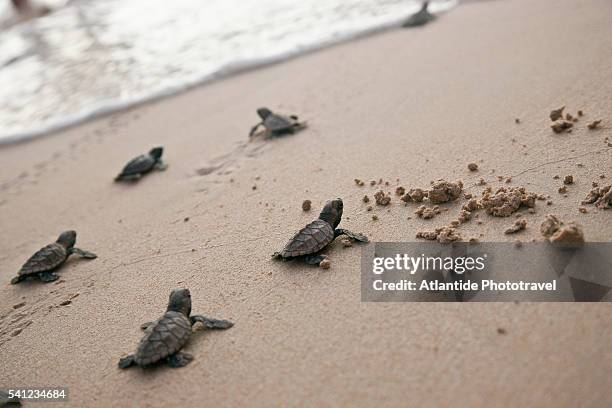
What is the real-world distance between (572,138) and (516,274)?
119 cm

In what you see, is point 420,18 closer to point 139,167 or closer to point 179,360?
point 139,167

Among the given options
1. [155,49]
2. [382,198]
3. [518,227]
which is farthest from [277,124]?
[155,49]

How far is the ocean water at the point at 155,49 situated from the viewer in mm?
5934

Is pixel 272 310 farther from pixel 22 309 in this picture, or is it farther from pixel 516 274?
pixel 22 309

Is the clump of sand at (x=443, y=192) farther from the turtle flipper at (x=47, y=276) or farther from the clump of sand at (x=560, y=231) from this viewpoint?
the turtle flipper at (x=47, y=276)

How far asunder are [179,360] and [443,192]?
1.45 meters

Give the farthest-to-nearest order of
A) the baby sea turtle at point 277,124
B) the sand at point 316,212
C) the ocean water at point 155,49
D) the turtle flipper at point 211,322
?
the ocean water at point 155,49, the baby sea turtle at point 277,124, the turtle flipper at point 211,322, the sand at point 316,212

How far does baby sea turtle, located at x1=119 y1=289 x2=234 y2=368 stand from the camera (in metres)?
1.99

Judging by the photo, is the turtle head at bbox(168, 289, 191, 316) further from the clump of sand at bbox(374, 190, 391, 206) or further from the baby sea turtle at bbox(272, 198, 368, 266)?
the clump of sand at bbox(374, 190, 391, 206)

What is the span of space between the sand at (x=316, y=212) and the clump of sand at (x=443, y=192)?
0.13 m

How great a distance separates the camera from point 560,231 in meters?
1.99

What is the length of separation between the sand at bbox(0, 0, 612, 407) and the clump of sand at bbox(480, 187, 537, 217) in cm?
5

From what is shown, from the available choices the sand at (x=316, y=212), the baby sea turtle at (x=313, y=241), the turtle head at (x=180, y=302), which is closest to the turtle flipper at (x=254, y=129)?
the sand at (x=316, y=212)

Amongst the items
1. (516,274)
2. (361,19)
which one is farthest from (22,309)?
(361,19)
